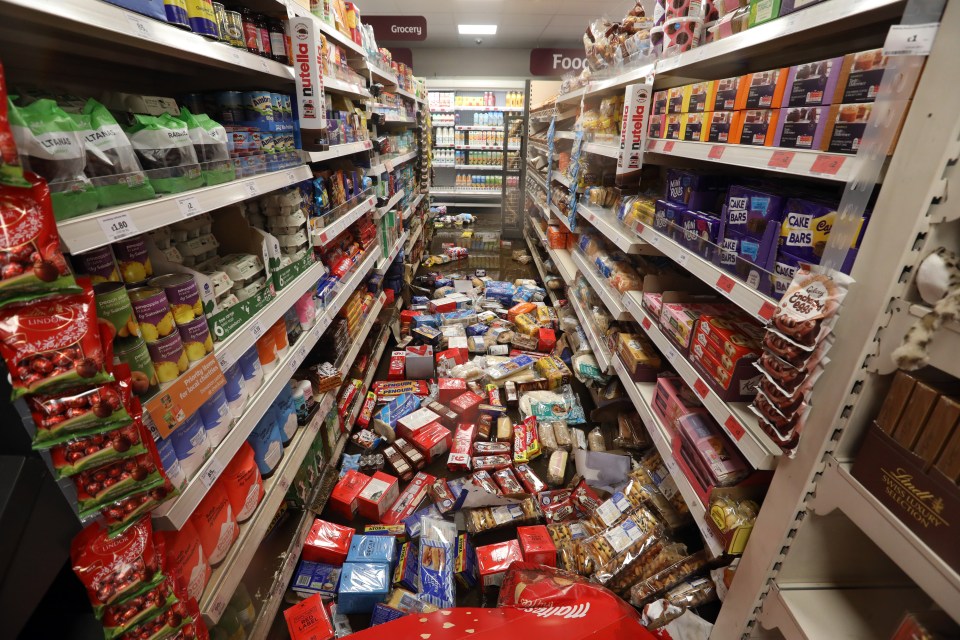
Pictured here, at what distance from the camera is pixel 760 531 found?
1310 millimetres

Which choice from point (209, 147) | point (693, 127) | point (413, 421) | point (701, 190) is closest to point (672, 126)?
point (693, 127)

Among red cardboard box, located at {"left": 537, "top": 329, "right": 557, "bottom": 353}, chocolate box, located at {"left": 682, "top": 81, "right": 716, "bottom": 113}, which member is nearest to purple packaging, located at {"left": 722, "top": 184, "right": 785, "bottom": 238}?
chocolate box, located at {"left": 682, "top": 81, "right": 716, "bottom": 113}

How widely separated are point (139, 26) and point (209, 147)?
0.36m

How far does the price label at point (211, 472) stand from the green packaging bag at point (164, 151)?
0.77 m

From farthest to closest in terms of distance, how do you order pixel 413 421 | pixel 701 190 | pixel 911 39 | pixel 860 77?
pixel 413 421
pixel 701 190
pixel 860 77
pixel 911 39

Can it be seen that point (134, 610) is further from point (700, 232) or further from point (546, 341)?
point (546, 341)

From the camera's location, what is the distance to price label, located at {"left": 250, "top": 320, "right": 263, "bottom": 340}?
5.17 ft

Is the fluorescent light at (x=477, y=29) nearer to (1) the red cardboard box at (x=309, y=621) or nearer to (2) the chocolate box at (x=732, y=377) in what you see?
(2) the chocolate box at (x=732, y=377)

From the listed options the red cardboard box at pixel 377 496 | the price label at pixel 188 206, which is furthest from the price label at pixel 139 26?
the red cardboard box at pixel 377 496

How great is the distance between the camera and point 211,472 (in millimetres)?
1301

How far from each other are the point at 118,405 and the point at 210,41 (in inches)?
43.1

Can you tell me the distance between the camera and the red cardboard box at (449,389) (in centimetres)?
315

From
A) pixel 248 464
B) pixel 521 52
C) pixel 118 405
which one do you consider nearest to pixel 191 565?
pixel 248 464

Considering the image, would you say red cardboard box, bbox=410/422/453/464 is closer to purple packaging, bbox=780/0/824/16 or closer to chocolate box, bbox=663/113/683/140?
chocolate box, bbox=663/113/683/140
